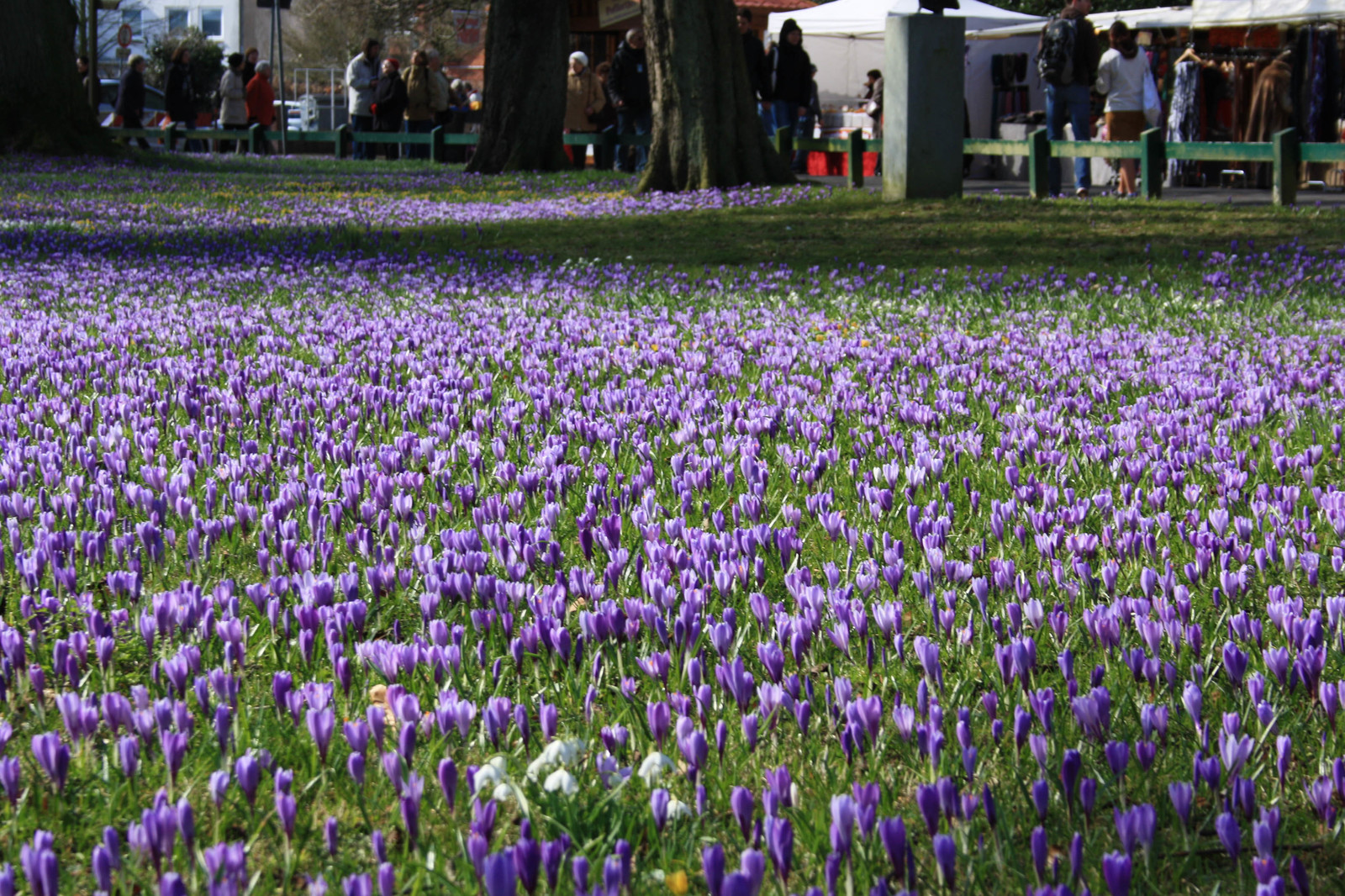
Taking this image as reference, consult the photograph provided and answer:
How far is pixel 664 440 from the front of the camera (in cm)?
492

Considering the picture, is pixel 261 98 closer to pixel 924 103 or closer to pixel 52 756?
pixel 924 103

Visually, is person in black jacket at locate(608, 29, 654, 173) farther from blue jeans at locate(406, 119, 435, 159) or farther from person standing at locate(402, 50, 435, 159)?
blue jeans at locate(406, 119, 435, 159)

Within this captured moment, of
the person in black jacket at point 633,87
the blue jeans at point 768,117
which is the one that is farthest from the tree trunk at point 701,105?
the person in black jacket at point 633,87

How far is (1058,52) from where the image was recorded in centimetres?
1786

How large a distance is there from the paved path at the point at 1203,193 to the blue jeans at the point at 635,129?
5.49 m

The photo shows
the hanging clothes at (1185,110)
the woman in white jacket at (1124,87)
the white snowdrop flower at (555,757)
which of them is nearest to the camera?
the white snowdrop flower at (555,757)

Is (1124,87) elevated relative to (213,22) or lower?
lower

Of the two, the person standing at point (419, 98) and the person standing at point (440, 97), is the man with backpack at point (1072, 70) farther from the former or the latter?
the person standing at point (440, 97)

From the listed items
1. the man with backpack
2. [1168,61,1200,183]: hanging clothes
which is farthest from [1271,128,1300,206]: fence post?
[1168,61,1200,183]: hanging clothes

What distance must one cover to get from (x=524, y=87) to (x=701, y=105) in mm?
8845

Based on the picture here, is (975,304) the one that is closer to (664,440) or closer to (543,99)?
(664,440)

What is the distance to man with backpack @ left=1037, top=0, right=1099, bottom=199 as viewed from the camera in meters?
17.7

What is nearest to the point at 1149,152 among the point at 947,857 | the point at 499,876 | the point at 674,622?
the point at 674,622

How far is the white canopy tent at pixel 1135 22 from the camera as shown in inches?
1009
